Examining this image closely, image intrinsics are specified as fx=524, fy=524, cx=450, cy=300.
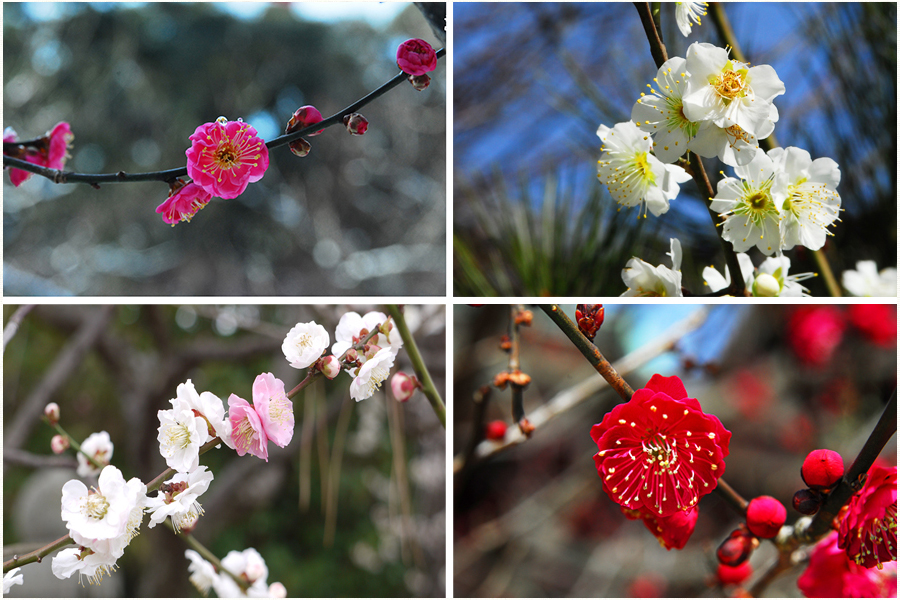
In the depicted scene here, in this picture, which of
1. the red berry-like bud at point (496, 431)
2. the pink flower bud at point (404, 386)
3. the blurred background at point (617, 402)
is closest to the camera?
the pink flower bud at point (404, 386)

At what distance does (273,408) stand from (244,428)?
0.09 feet

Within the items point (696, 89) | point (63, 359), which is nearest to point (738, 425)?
point (696, 89)

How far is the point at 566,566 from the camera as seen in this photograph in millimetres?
939

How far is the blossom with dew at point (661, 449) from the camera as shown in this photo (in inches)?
14.6

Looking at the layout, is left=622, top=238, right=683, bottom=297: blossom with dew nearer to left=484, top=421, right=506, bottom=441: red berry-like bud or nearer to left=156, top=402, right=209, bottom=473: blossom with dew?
left=484, top=421, right=506, bottom=441: red berry-like bud

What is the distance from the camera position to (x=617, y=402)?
0.74 meters

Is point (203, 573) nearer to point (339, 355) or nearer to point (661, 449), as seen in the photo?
point (339, 355)

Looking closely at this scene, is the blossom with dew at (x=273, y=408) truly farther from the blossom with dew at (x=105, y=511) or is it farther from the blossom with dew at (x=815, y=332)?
the blossom with dew at (x=815, y=332)

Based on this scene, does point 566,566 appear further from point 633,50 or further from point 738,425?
point 633,50

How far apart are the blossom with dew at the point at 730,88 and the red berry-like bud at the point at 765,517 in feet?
0.92

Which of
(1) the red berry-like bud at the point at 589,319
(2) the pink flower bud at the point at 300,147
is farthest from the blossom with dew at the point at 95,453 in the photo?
(1) the red berry-like bud at the point at 589,319

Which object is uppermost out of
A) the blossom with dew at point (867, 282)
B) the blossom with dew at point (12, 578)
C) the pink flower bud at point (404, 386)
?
the pink flower bud at point (404, 386)

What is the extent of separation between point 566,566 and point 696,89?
85cm

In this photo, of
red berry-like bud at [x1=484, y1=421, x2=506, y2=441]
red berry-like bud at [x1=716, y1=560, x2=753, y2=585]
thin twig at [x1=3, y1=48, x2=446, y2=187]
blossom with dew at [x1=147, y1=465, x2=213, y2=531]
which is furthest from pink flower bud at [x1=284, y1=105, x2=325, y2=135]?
red berry-like bud at [x1=716, y1=560, x2=753, y2=585]
